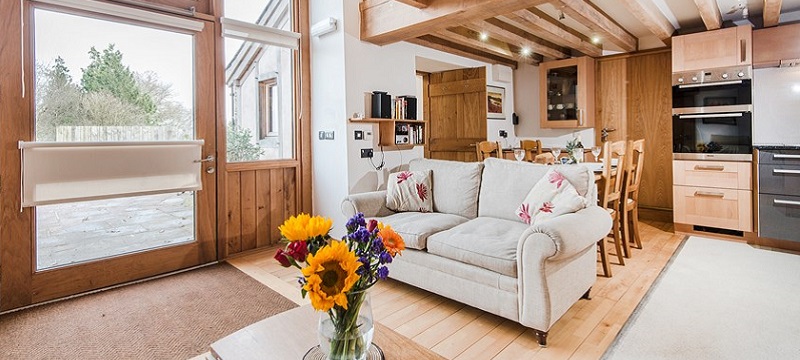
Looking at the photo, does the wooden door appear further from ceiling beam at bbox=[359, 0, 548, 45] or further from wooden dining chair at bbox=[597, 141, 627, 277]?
wooden dining chair at bbox=[597, 141, 627, 277]

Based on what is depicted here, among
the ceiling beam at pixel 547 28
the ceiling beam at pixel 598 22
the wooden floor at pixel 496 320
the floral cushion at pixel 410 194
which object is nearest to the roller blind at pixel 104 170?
the wooden floor at pixel 496 320

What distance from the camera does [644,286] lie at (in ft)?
9.45

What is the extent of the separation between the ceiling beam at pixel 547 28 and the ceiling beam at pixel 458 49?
0.85 meters

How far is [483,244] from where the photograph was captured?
7.79 ft

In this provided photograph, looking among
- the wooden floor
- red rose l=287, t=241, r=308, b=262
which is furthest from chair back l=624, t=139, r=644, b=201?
red rose l=287, t=241, r=308, b=262

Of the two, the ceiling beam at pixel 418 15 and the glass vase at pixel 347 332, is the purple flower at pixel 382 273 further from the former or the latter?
the ceiling beam at pixel 418 15

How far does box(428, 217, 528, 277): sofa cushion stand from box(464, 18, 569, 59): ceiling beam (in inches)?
83.9

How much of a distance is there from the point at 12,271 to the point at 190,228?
1135mm

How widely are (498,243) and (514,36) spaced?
124 inches

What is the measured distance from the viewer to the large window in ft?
12.1

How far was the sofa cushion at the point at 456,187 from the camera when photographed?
3225mm

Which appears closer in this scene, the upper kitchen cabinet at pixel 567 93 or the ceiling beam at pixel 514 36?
the ceiling beam at pixel 514 36

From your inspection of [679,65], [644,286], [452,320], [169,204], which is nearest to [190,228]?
[169,204]

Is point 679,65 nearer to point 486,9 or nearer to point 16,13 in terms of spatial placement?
point 486,9
